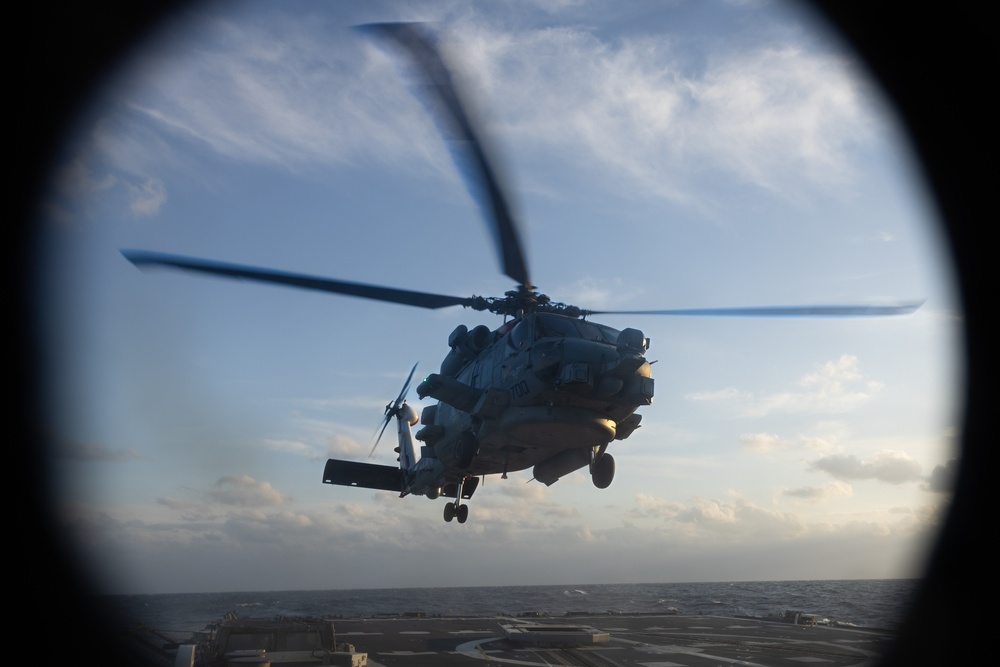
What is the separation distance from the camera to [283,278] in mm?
12219

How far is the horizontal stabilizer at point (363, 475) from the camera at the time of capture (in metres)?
21.0

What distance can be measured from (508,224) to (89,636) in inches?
2086

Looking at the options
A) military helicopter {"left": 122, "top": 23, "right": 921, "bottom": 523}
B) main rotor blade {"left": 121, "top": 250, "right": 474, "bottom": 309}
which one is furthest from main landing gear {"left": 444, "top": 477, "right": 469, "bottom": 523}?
main rotor blade {"left": 121, "top": 250, "right": 474, "bottom": 309}

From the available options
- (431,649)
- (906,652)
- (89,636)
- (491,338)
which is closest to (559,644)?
(431,649)

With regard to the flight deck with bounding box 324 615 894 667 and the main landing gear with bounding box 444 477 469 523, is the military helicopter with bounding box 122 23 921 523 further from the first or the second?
the flight deck with bounding box 324 615 894 667

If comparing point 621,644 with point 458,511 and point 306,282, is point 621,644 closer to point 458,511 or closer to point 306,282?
point 458,511

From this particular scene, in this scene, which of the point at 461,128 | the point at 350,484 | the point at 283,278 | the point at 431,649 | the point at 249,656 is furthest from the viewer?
the point at 431,649

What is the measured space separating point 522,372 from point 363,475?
9.62 metres

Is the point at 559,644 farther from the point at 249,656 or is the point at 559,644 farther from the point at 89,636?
the point at 89,636

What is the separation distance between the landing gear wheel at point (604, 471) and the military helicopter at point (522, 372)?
0.08ft

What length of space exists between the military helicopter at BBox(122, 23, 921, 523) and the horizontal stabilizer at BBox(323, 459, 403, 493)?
4266 mm

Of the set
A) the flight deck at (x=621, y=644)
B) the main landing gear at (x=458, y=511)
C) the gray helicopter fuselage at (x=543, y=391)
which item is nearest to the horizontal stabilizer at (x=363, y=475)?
the main landing gear at (x=458, y=511)

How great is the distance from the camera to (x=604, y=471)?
1563 centimetres

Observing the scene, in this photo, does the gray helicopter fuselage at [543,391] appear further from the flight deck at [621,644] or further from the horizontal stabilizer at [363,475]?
the flight deck at [621,644]
